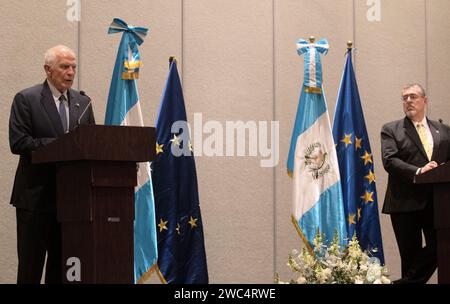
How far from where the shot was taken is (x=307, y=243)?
550 centimetres

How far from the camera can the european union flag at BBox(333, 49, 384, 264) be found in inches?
225

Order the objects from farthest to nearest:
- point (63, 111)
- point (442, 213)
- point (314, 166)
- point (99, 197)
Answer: point (314, 166) → point (442, 213) → point (63, 111) → point (99, 197)

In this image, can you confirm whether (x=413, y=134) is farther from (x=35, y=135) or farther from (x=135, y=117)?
(x=35, y=135)

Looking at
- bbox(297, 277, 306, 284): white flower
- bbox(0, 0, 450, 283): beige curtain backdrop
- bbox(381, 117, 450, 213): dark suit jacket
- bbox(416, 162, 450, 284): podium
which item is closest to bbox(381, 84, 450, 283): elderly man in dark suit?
bbox(381, 117, 450, 213): dark suit jacket

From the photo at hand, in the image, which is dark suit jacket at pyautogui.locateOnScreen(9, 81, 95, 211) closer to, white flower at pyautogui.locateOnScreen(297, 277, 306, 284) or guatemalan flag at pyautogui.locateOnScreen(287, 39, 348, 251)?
white flower at pyautogui.locateOnScreen(297, 277, 306, 284)

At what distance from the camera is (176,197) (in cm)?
533

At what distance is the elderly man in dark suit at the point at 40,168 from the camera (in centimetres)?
388

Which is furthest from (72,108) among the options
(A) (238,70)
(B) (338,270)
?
(A) (238,70)

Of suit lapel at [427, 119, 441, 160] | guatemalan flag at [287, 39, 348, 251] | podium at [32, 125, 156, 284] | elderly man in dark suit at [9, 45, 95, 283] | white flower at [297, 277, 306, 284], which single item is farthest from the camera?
guatemalan flag at [287, 39, 348, 251]

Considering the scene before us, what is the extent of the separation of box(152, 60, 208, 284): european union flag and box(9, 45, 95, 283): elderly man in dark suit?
1235mm

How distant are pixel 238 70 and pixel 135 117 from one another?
141 cm

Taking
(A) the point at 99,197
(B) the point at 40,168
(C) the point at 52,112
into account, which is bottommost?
(A) the point at 99,197
